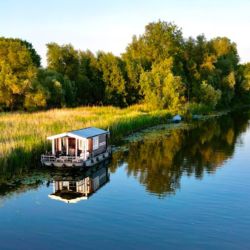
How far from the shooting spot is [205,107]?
9806 centimetres

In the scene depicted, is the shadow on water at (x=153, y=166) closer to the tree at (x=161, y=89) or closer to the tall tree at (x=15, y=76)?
the tree at (x=161, y=89)

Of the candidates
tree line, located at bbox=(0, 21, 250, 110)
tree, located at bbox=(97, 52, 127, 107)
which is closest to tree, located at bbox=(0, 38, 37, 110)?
tree line, located at bbox=(0, 21, 250, 110)

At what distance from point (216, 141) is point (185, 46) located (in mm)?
58165

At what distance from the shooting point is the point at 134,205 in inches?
1096

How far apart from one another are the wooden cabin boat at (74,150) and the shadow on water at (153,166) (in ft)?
2.85

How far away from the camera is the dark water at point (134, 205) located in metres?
22.1

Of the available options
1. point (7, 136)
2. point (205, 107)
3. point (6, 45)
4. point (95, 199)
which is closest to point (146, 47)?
point (205, 107)

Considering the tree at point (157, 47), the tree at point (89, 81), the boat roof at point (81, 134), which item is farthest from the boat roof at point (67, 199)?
the tree at point (157, 47)

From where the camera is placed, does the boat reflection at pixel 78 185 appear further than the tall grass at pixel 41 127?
No

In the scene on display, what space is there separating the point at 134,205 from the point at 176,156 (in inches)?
736

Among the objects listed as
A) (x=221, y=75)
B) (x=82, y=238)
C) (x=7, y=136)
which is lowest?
(x=82, y=238)

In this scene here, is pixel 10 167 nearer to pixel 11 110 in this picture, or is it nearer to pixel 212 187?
A: pixel 212 187

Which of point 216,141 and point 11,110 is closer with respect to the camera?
point 216,141

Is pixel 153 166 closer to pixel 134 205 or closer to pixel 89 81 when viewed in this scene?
pixel 134 205
